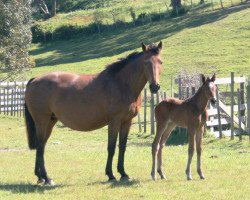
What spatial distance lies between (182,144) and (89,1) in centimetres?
7497

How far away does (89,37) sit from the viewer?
72.3 meters

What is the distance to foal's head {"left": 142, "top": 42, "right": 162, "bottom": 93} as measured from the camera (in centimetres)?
1330

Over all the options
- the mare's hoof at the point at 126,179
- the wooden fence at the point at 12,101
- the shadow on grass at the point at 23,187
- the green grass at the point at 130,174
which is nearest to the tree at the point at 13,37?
the wooden fence at the point at 12,101

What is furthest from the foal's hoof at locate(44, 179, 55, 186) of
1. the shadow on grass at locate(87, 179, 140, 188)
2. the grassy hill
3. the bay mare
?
the grassy hill

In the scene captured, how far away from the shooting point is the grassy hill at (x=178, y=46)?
49156 mm

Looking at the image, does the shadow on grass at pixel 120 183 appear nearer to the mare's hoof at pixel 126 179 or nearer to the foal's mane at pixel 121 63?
the mare's hoof at pixel 126 179

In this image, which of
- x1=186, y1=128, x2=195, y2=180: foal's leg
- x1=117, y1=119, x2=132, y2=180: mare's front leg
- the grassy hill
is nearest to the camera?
x1=186, y1=128, x2=195, y2=180: foal's leg

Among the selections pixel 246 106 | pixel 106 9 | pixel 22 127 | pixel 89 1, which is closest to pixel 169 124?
pixel 246 106

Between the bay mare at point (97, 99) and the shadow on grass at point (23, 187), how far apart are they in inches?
15.0

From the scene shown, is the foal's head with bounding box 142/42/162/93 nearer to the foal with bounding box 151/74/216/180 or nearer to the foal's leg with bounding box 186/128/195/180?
the foal with bounding box 151/74/216/180

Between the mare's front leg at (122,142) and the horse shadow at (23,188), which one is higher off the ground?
the mare's front leg at (122,142)

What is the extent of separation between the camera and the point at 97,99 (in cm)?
1411

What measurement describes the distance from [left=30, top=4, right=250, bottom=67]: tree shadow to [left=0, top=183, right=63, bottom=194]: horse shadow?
45.5 metres

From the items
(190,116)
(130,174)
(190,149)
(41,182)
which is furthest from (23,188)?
(190,116)
